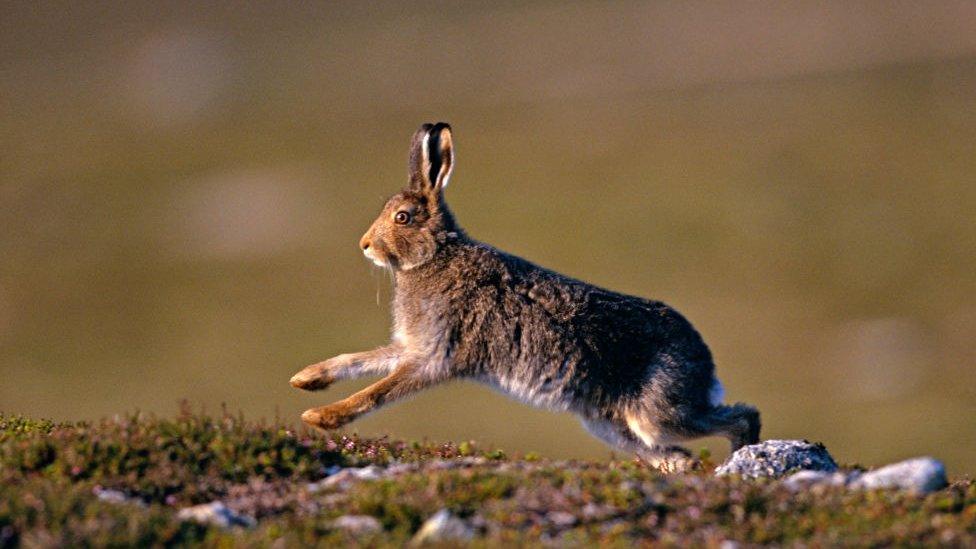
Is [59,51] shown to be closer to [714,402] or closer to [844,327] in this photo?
[844,327]

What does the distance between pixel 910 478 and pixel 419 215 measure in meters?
6.10

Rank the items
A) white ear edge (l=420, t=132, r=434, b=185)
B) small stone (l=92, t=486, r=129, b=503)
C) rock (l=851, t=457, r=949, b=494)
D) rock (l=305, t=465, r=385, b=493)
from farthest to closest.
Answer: white ear edge (l=420, t=132, r=434, b=185) → rock (l=851, t=457, r=949, b=494) → rock (l=305, t=465, r=385, b=493) → small stone (l=92, t=486, r=129, b=503)

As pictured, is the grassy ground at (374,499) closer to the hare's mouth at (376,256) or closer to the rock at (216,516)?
the rock at (216,516)

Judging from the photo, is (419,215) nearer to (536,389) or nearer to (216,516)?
(536,389)

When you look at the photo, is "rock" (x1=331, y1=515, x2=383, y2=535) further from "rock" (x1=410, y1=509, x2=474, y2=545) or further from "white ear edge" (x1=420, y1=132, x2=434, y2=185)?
"white ear edge" (x1=420, y1=132, x2=434, y2=185)

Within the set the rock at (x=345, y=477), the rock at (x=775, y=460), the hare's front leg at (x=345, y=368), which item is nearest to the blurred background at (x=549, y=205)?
the hare's front leg at (x=345, y=368)

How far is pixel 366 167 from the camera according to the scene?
326 ft

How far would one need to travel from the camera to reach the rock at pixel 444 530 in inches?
376

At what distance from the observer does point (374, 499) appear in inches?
399

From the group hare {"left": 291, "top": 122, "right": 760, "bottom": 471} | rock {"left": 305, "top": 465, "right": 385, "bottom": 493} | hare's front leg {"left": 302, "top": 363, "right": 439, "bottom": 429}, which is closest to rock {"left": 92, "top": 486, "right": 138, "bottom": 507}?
rock {"left": 305, "top": 465, "right": 385, "bottom": 493}

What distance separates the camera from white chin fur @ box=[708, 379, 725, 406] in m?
14.6

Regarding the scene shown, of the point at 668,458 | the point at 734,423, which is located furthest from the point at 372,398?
the point at 734,423

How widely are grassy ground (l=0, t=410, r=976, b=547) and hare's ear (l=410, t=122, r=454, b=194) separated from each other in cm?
411

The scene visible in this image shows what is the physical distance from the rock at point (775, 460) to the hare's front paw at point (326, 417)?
3575mm
